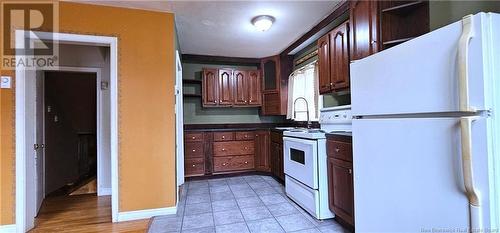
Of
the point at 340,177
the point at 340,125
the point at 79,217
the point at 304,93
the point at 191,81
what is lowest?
the point at 79,217

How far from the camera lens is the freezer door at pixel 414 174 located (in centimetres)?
101

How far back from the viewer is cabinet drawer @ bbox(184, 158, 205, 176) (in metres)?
4.11

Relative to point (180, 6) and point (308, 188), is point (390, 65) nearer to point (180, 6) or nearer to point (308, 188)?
point (308, 188)

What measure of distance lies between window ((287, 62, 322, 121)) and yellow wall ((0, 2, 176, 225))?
2.04 metres

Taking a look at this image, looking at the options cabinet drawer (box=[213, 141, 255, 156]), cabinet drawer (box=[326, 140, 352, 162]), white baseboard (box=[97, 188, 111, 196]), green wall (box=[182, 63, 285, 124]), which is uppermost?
green wall (box=[182, 63, 285, 124])

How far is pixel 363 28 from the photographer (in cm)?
218

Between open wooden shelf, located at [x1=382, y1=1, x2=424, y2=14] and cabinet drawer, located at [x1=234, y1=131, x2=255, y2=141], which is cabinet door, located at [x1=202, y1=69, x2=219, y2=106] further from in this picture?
open wooden shelf, located at [x1=382, y1=1, x2=424, y2=14]

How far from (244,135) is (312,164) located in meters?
2.07

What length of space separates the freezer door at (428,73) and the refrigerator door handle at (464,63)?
15 millimetres

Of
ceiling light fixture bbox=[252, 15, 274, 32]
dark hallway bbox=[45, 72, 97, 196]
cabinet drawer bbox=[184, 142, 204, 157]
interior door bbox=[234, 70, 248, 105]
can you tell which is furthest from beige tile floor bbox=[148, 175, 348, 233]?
ceiling light fixture bbox=[252, 15, 274, 32]

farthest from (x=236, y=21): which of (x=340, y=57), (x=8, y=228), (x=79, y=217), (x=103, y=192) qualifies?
(x=8, y=228)

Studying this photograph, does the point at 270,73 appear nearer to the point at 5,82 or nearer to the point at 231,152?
the point at 231,152

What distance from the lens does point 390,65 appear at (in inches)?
54.2

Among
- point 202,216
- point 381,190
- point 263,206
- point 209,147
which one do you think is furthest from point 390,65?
point 209,147
